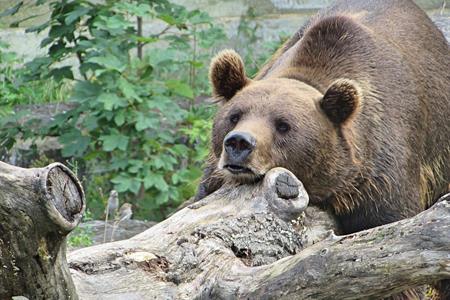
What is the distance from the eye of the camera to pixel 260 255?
15.2 ft

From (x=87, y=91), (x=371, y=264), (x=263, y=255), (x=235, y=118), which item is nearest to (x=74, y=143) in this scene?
(x=87, y=91)

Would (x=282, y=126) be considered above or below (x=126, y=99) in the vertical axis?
above

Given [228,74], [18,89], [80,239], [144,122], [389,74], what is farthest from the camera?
[18,89]

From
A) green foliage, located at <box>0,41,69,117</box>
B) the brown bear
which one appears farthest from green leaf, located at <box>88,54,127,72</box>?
the brown bear

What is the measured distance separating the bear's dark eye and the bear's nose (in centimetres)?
26

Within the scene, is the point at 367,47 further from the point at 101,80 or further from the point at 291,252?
the point at 101,80

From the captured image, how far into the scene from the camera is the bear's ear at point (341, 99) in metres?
5.27

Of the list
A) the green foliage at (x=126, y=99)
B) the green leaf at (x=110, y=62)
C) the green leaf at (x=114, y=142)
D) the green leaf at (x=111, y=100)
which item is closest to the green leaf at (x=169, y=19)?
the green foliage at (x=126, y=99)

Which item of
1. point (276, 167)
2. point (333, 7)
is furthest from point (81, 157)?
point (276, 167)

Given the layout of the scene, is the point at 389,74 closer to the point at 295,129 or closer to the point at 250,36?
the point at 295,129

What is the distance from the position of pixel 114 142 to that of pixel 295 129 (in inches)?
132

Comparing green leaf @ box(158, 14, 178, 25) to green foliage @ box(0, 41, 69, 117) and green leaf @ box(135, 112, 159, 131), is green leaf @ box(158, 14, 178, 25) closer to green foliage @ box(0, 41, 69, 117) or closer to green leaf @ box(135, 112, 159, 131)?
green leaf @ box(135, 112, 159, 131)

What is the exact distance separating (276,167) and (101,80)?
11.6 feet

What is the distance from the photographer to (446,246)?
3406mm
